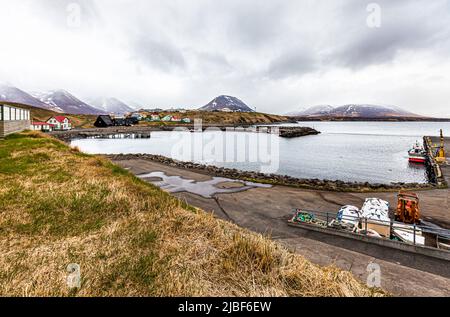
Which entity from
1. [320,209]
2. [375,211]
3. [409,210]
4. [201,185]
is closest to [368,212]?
[375,211]

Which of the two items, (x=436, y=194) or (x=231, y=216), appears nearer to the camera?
(x=231, y=216)

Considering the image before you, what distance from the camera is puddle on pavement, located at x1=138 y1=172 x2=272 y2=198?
2097cm

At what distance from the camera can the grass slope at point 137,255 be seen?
4.07 meters

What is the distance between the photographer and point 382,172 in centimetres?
3759

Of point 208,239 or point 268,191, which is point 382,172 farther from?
point 208,239

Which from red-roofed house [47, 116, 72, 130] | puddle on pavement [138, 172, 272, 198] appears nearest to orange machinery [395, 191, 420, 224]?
puddle on pavement [138, 172, 272, 198]

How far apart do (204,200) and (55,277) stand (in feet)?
46.6

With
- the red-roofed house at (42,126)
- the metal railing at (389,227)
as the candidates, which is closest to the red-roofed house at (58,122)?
the red-roofed house at (42,126)

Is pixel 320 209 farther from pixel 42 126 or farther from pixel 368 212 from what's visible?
pixel 42 126

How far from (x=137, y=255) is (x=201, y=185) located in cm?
1790

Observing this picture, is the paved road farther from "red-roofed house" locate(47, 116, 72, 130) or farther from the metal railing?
"red-roofed house" locate(47, 116, 72, 130)

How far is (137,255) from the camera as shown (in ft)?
16.8

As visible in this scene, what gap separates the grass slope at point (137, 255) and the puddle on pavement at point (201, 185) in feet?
40.5
